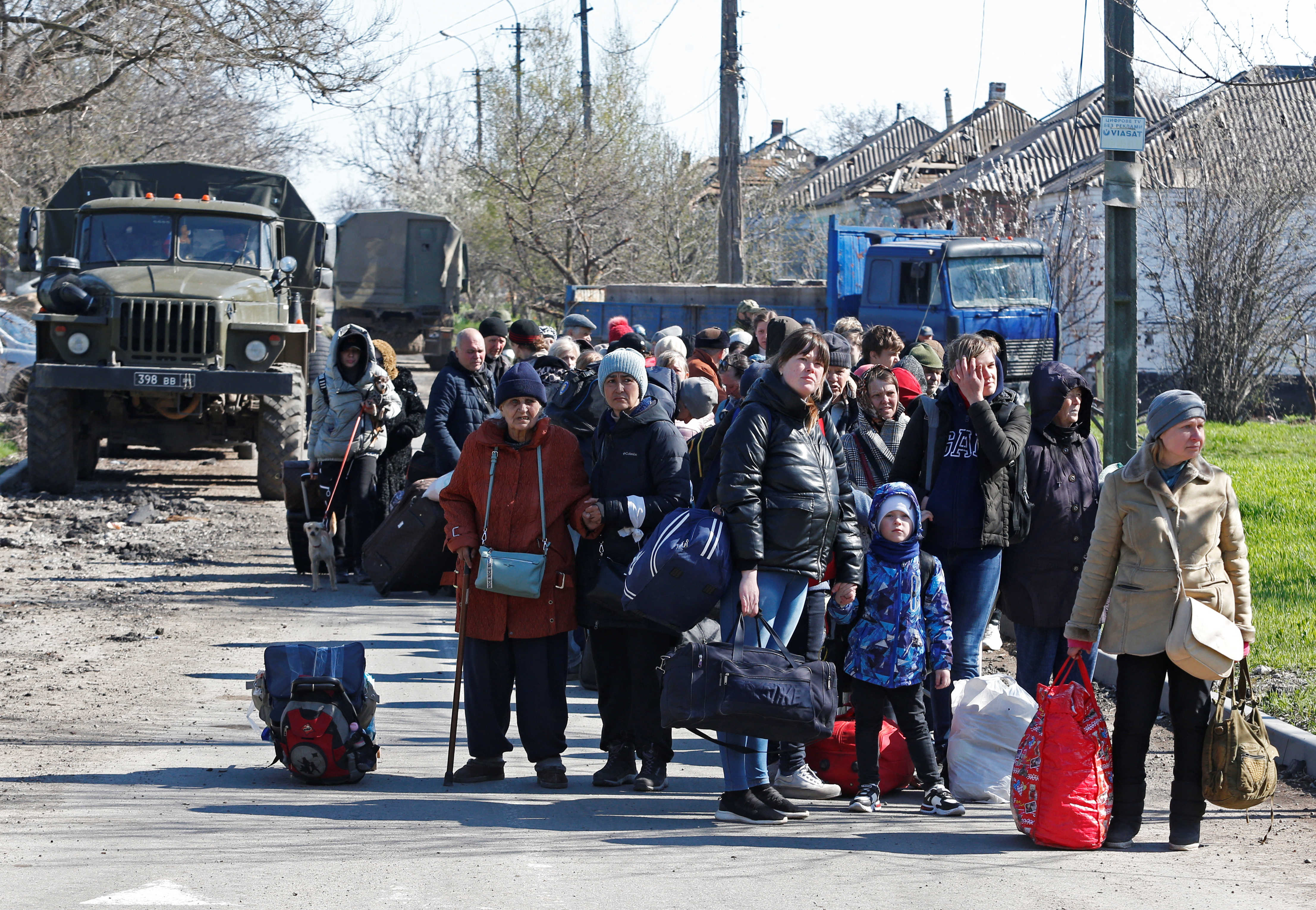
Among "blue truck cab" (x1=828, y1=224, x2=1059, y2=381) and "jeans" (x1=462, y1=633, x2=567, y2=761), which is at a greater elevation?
"blue truck cab" (x1=828, y1=224, x2=1059, y2=381)

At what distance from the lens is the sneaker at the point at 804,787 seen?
5906 mm

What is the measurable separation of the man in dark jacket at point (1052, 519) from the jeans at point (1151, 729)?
803 mm

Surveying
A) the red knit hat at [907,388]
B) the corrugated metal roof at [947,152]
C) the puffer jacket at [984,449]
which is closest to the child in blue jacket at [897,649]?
the puffer jacket at [984,449]

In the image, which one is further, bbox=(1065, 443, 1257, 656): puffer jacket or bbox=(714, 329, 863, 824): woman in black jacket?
bbox=(714, 329, 863, 824): woman in black jacket

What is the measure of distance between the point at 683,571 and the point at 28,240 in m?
12.4

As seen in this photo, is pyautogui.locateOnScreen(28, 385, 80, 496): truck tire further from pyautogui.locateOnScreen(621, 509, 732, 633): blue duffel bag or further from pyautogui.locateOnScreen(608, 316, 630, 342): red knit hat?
pyautogui.locateOnScreen(621, 509, 732, 633): blue duffel bag

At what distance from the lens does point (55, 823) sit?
538 cm

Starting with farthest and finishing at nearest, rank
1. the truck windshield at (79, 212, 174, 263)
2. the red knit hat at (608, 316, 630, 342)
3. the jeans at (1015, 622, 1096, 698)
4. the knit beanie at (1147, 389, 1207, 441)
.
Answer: the truck windshield at (79, 212, 174, 263)
the red knit hat at (608, 316, 630, 342)
the jeans at (1015, 622, 1096, 698)
the knit beanie at (1147, 389, 1207, 441)

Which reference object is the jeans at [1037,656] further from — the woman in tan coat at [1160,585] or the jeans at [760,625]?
the jeans at [760,625]

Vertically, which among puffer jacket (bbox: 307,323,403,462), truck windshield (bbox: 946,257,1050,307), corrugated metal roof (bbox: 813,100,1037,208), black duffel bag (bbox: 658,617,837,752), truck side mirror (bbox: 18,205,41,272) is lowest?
black duffel bag (bbox: 658,617,837,752)

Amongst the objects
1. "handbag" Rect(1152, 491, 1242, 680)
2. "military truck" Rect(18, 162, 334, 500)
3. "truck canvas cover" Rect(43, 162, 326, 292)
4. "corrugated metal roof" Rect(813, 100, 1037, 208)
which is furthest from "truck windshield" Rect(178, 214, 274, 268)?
"corrugated metal roof" Rect(813, 100, 1037, 208)

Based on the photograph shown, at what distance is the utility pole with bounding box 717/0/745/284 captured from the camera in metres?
19.7

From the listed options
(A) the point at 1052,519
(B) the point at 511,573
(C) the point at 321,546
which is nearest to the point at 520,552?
(B) the point at 511,573

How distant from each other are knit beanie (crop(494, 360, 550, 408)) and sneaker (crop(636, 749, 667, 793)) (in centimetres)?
160
